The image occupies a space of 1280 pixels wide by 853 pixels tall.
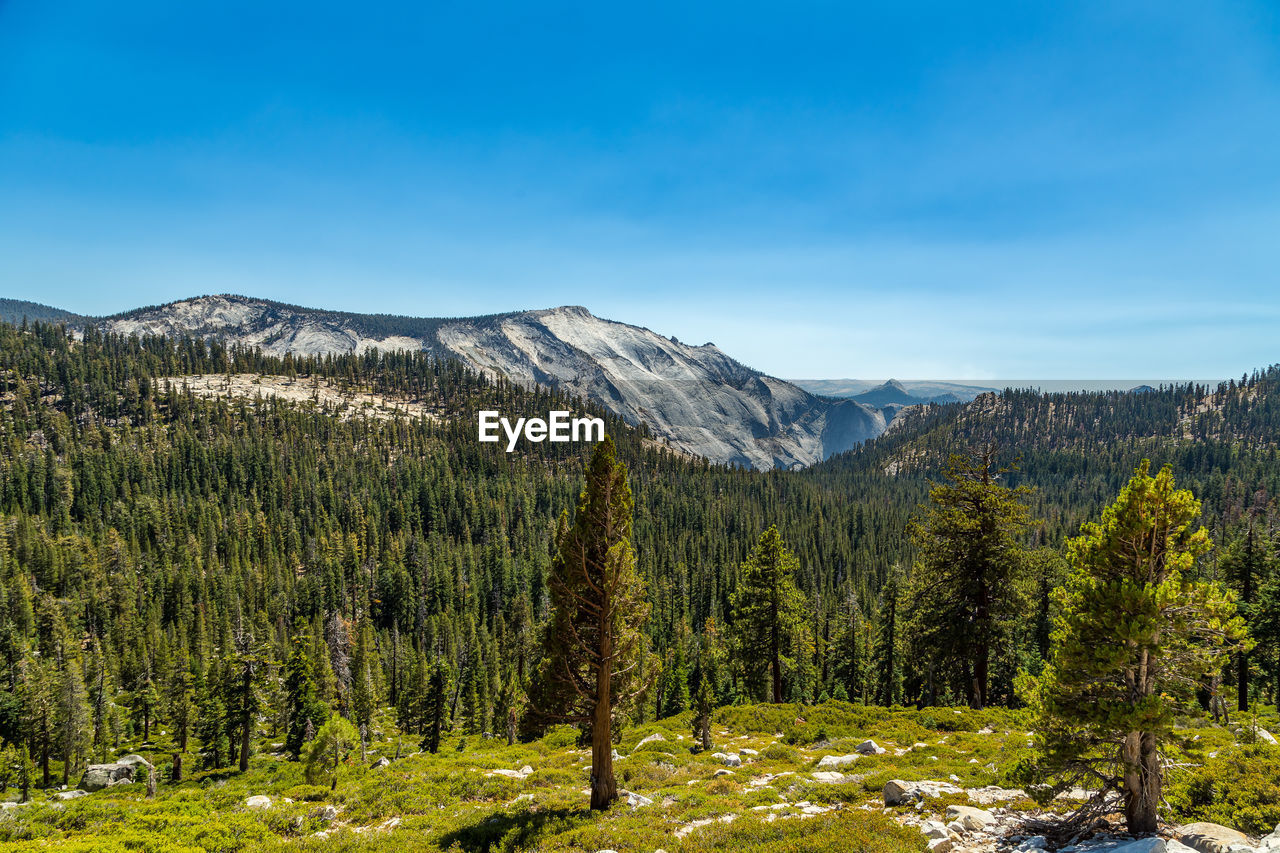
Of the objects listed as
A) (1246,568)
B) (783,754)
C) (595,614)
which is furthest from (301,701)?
(1246,568)

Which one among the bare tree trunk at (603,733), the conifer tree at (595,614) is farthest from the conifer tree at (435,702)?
the bare tree trunk at (603,733)

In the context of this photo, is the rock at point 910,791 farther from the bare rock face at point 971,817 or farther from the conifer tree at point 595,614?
the conifer tree at point 595,614

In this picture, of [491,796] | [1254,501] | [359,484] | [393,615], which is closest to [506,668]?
[393,615]

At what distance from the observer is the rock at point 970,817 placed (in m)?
13.2

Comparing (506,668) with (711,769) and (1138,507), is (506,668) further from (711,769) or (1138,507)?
(1138,507)

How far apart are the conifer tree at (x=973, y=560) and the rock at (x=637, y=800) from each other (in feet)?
54.0

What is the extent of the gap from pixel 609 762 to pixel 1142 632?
1463 centimetres

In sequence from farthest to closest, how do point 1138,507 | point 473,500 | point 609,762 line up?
point 473,500
point 609,762
point 1138,507

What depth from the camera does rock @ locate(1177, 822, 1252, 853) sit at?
10492 mm

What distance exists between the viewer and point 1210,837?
10.9 metres

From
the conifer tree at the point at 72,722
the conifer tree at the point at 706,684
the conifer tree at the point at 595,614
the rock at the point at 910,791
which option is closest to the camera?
the rock at the point at 910,791

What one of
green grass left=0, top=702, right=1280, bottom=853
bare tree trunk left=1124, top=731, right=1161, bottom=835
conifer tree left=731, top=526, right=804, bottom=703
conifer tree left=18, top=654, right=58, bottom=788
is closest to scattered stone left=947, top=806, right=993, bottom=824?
green grass left=0, top=702, right=1280, bottom=853

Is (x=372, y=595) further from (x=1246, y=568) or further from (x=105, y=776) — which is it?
(x=1246, y=568)

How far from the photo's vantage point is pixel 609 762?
18.3 metres
